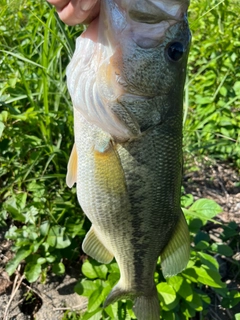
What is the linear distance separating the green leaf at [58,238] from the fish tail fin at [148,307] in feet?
1.68

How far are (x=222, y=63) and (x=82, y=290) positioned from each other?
2228 mm

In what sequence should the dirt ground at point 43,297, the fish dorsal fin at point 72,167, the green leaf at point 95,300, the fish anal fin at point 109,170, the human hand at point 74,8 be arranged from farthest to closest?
the dirt ground at point 43,297
the green leaf at point 95,300
the fish dorsal fin at point 72,167
the fish anal fin at point 109,170
the human hand at point 74,8

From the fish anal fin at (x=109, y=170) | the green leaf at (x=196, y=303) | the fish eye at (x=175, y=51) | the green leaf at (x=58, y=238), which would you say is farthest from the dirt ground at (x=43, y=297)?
the fish eye at (x=175, y=51)

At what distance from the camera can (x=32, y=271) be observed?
209cm

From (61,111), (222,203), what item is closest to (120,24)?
(61,111)

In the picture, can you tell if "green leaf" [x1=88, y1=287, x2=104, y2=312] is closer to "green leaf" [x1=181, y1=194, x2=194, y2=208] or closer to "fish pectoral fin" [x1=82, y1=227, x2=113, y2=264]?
"fish pectoral fin" [x1=82, y1=227, x2=113, y2=264]

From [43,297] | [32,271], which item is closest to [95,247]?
[32,271]

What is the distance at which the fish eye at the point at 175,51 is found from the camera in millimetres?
1278

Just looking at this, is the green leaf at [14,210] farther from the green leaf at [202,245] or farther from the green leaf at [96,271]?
the green leaf at [202,245]

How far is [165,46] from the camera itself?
4.19 ft

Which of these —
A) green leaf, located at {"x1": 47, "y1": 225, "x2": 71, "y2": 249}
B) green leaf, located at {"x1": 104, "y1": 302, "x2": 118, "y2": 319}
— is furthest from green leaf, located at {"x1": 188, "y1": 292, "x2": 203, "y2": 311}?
green leaf, located at {"x1": 47, "y1": 225, "x2": 71, "y2": 249}

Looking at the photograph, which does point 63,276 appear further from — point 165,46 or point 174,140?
point 165,46

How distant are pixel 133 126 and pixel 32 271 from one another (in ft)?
3.70

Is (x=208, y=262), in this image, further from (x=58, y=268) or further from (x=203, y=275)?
(x=58, y=268)
